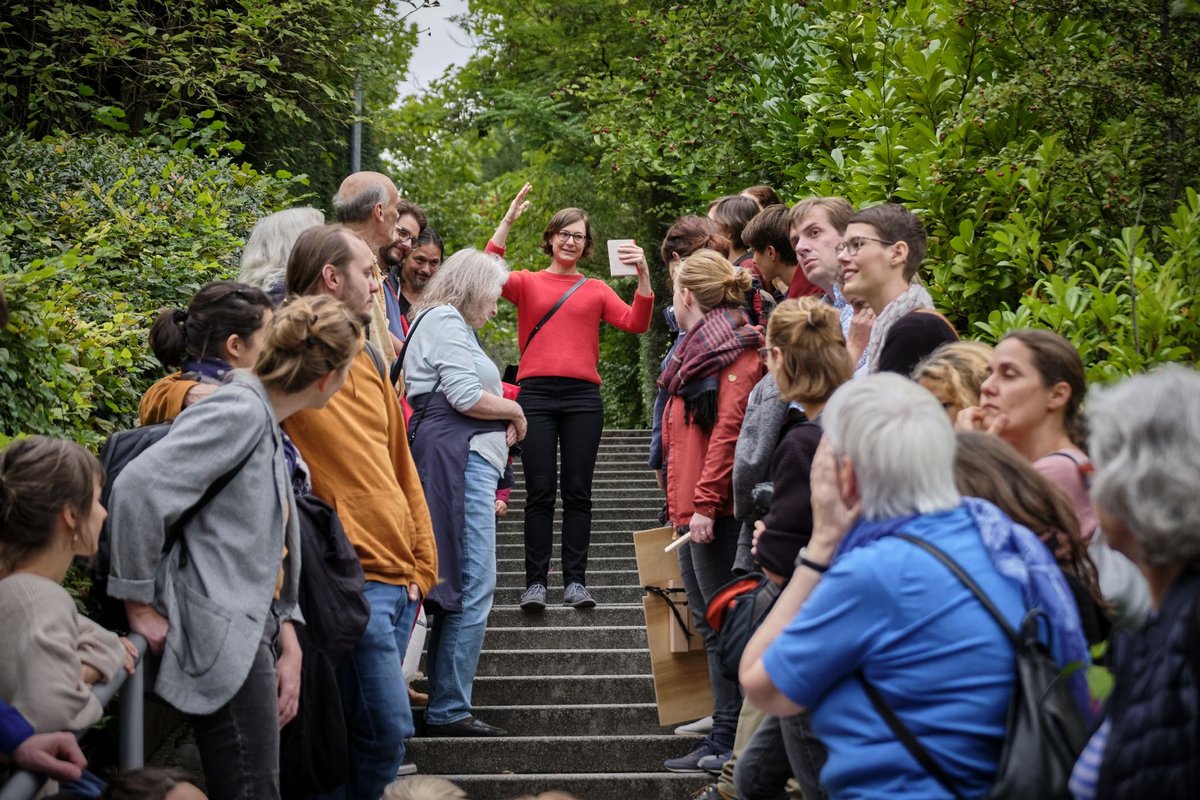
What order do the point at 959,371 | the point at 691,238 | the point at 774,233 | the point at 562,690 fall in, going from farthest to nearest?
the point at 691,238 < the point at 562,690 < the point at 774,233 < the point at 959,371

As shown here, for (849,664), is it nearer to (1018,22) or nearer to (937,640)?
(937,640)

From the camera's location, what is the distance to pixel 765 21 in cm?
1143

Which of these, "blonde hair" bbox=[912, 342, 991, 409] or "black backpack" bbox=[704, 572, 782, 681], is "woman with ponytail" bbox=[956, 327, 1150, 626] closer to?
"blonde hair" bbox=[912, 342, 991, 409]

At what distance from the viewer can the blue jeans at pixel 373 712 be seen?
4152mm

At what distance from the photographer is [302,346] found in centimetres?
363

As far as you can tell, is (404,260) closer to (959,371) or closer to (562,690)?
(562,690)

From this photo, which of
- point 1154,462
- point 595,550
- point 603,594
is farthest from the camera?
point 595,550

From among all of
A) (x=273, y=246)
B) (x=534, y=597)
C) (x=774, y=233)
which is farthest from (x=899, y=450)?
(x=534, y=597)

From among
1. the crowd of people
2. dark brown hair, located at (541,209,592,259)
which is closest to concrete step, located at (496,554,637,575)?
dark brown hair, located at (541,209,592,259)

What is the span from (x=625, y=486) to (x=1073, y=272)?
7.44 metres

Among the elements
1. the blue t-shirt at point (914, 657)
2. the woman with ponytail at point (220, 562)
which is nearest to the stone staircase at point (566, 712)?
the woman with ponytail at point (220, 562)

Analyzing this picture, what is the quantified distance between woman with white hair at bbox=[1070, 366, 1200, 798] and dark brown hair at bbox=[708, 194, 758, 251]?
14.9ft

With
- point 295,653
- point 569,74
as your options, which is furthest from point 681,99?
point 295,653

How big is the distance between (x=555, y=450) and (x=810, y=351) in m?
3.25
